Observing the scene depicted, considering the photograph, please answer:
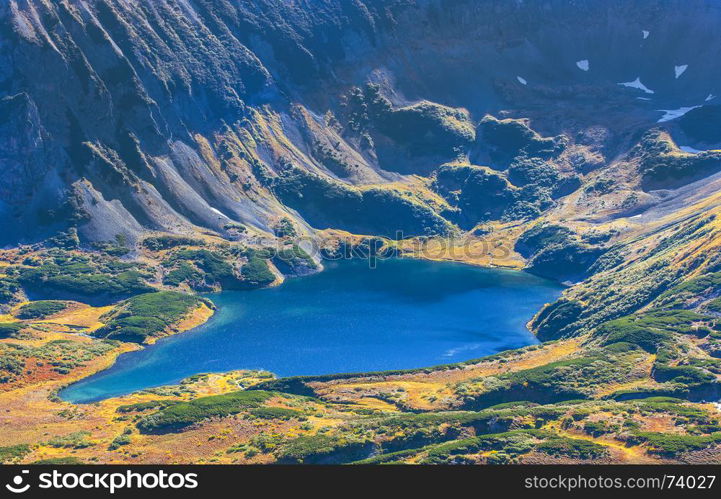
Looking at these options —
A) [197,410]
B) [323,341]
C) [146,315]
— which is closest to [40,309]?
[146,315]

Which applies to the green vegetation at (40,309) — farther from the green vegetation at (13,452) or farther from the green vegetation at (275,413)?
the green vegetation at (275,413)

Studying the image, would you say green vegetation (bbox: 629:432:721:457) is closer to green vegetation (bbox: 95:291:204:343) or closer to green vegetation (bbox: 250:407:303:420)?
green vegetation (bbox: 250:407:303:420)

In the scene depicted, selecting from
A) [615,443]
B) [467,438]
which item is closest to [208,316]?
[467,438]

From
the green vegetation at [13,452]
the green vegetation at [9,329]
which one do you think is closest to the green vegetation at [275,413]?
the green vegetation at [13,452]

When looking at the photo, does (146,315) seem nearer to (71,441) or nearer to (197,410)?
(197,410)

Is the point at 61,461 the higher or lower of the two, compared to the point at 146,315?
lower

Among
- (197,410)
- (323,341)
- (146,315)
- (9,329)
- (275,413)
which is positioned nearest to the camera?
(197,410)

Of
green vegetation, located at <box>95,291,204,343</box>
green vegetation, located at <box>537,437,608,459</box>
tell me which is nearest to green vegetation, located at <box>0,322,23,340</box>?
green vegetation, located at <box>95,291,204,343</box>
